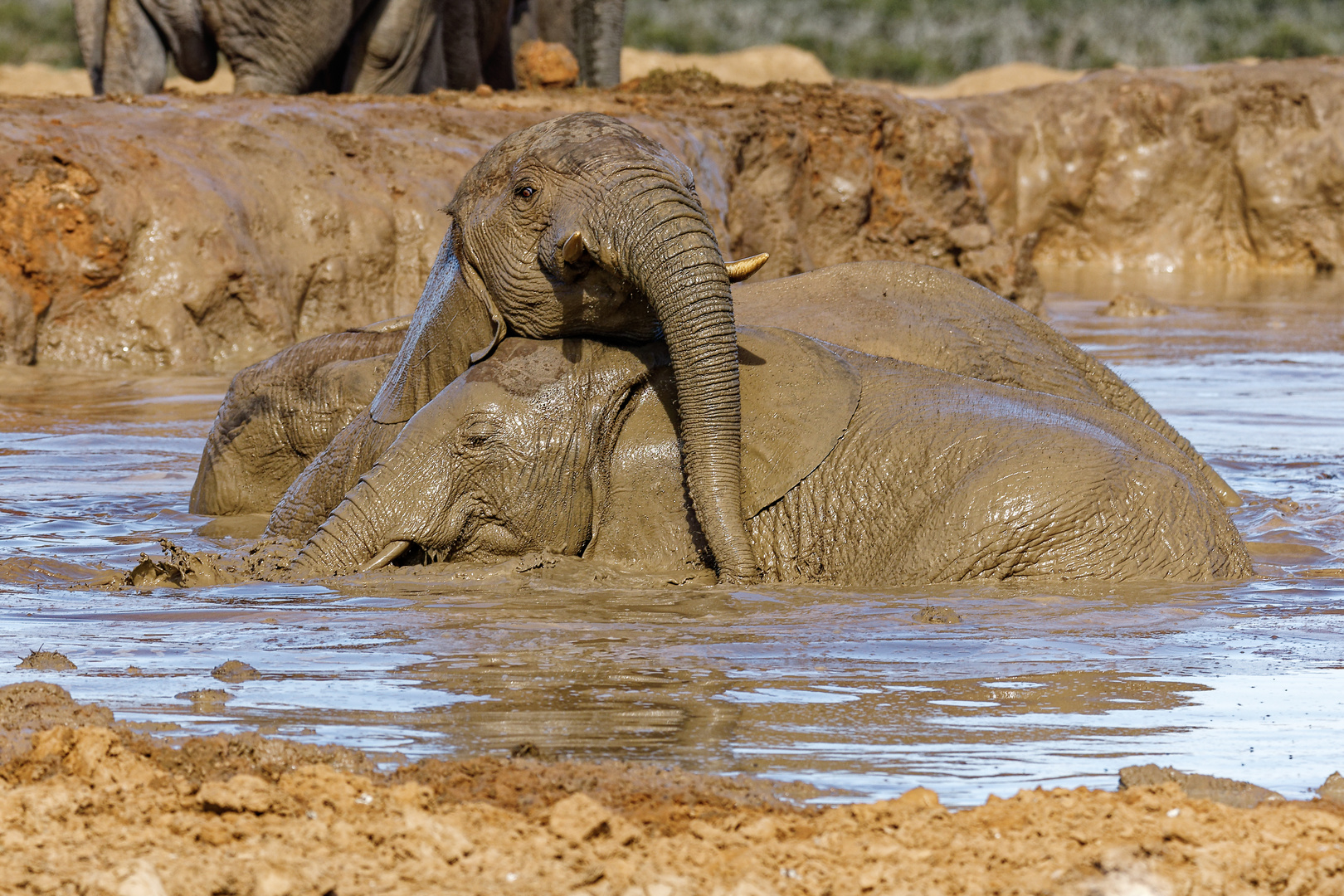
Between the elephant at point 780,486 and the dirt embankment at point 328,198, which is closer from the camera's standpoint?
the elephant at point 780,486

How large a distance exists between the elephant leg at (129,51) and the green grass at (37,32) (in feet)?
119

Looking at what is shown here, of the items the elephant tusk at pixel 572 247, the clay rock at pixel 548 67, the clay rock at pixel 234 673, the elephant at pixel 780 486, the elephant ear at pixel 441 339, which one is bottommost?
the clay rock at pixel 234 673

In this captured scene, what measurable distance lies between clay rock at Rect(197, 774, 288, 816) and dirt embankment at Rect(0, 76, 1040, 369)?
8.10 meters

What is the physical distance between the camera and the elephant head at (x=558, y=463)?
198 inches

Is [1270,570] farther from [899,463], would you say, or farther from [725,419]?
[725,419]

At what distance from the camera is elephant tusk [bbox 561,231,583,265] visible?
4.75 m

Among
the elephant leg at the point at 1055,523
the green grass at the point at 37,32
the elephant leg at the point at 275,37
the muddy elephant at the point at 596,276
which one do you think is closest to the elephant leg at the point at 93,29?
the elephant leg at the point at 275,37

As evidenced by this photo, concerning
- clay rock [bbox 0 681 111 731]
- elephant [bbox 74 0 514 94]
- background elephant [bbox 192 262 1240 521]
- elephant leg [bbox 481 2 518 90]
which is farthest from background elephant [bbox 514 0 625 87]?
clay rock [bbox 0 681 111 731]

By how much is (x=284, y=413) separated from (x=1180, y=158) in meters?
22.0

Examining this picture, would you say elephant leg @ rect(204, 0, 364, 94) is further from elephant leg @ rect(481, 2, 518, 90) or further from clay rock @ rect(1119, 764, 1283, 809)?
clay rock @ rect(1119, 764, 1283, 809)

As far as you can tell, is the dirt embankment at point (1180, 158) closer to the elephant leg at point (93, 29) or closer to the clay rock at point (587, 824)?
the elephant leg at point (93, 29)

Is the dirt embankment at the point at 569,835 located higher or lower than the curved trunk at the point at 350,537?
lower

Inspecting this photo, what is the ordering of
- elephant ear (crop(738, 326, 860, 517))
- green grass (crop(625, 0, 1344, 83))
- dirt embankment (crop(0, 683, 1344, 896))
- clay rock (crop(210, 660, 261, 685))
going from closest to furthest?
1. dirt embankment (crop(0, 683, 1344, 896))
2. clay rock (crop(210, 660, 261, 685))
3. elephant ear (crop(738, 326, 860, 517))
4. green grass (crop(625, 0, 1344, 83))

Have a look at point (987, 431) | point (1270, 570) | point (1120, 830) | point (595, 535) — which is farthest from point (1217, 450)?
point (1120, 830)
